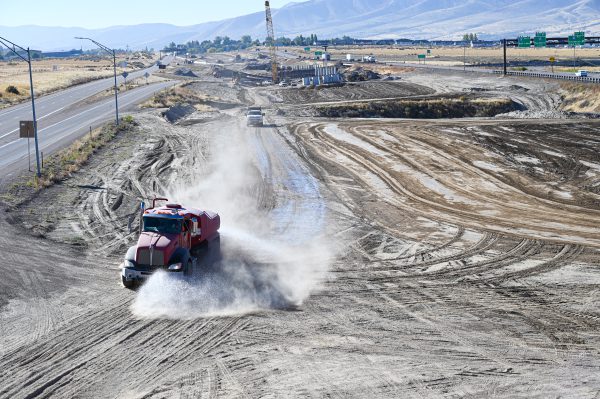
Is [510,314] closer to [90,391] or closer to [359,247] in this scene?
[359,247]

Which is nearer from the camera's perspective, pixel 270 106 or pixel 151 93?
pixel 270 106

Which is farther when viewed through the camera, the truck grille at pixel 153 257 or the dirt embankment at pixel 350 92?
the dirt embankment at pixel 350 92

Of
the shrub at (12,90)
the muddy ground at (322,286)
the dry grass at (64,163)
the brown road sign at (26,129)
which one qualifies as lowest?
the muddy ground at (322,286)

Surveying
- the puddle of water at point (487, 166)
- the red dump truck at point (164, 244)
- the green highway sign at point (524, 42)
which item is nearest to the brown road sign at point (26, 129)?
the red dump truck at point (164, 244)

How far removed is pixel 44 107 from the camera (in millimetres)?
97562

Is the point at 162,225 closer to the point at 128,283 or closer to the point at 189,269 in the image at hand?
the point at 189,269

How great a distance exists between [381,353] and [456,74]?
126 metres

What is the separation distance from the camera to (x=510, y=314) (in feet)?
74.0

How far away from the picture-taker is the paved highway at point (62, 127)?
171ft

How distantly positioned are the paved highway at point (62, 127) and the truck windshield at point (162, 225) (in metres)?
22.7

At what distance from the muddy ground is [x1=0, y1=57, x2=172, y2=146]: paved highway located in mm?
24004

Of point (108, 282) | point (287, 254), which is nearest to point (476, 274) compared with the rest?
point (287, 254)

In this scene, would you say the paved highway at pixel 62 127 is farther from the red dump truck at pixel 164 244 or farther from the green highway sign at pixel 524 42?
the green highway sign at pixel 524 42

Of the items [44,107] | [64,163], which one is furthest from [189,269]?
[44,107]
